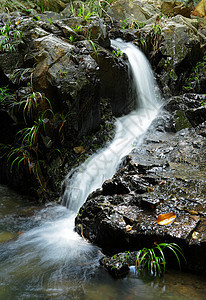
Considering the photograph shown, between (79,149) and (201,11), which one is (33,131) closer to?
(79,149)

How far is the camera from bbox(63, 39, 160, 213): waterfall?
13.3ft

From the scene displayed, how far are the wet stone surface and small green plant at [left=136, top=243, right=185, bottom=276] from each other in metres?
0.06

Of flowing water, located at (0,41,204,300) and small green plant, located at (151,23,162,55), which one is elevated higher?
small green plant, located at (151,23,162,55)

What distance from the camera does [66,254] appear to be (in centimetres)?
264

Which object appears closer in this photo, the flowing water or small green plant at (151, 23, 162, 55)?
the flowing water

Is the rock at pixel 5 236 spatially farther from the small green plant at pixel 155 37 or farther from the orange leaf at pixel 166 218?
the small green plant at pixel 155 37

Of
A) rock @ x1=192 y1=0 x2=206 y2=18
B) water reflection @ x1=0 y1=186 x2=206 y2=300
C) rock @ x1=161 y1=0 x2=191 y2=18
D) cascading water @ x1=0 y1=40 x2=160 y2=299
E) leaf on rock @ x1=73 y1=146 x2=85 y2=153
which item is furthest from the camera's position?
rock @ x1=192 y1=0 x2=206 y2=18

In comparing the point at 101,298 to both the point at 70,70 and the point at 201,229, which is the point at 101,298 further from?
the point at 70,70

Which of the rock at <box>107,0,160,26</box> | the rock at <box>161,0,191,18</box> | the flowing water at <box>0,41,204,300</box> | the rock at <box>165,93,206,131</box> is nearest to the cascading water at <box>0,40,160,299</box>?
the flowing water at <box>0,41,204,300</box>

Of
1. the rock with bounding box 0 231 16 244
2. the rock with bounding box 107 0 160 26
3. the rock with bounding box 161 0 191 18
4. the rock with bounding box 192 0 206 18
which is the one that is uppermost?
the rock with bounding box 192 0 206 18

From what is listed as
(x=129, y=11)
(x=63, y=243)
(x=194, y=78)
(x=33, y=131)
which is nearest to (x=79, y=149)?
(x=33, y=131)

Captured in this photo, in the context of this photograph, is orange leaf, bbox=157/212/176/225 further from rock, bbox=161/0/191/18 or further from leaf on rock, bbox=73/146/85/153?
rock, bbox=161/0/191/18

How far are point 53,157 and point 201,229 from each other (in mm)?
3092

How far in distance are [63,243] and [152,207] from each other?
1.26 metres
